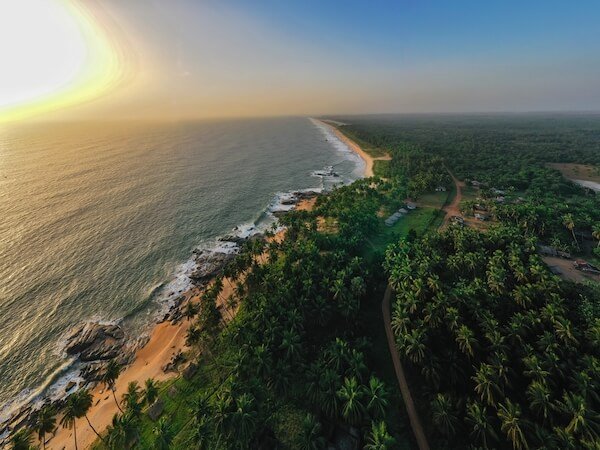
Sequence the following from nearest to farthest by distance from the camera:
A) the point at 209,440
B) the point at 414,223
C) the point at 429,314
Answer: the point at 209,440
the point at 429,314
the point at 414,223

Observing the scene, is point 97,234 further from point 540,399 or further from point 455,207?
point 455,207

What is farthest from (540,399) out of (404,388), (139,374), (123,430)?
(139,374)

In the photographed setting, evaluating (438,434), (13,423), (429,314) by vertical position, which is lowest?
(13,423)

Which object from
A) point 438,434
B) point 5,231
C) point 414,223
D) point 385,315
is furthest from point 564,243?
point 5,231

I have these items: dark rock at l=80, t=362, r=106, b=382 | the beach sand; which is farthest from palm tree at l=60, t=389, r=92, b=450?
dark rock at l=80, t=362, r=106, b=382

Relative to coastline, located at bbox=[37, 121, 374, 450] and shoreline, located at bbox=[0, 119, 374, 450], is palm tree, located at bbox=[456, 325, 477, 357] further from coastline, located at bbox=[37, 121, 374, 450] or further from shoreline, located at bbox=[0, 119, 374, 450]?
coastline, located at bbox=[37, 121, 374, 450]

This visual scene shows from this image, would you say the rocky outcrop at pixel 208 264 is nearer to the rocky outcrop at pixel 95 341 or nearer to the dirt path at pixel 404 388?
the rocky outcrop at pixel 95 341

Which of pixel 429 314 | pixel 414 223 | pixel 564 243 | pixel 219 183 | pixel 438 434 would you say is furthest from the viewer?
pixel 219 183

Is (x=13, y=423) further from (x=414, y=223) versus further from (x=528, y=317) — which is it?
(x=414, y=223)
